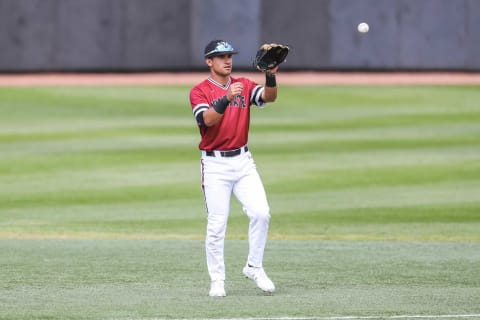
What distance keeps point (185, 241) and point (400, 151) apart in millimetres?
9581

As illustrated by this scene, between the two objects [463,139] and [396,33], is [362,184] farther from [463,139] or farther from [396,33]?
[396,33]

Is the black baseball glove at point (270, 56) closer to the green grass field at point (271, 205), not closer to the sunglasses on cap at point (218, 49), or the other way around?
the sunglasses on cap at point (218, 49)

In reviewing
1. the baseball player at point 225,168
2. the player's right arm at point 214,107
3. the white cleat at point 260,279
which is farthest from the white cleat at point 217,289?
the player's right arm at point 214,107

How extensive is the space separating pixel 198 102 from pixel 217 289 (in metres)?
1.49

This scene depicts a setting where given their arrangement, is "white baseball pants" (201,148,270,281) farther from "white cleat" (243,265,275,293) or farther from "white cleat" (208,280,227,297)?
"white cleat" (243,265,275,293)

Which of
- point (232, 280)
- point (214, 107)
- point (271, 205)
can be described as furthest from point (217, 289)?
point (271, 205)

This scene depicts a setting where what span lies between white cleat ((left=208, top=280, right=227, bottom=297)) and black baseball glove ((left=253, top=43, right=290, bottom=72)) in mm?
1744

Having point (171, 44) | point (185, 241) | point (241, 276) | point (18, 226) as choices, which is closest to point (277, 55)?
point (241, 276)

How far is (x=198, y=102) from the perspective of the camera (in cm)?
946

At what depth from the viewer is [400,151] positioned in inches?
885

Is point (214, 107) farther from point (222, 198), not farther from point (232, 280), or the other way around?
point (232, 280)

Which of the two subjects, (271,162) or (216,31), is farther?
(216,31)

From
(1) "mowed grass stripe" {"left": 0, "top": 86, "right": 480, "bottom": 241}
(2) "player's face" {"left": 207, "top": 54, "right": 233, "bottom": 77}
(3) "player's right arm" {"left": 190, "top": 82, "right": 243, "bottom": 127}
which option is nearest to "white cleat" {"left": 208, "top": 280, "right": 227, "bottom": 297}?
(3) "player's right arm" {"left": 190, "top": 82, "right": 243, "bottom": 127}

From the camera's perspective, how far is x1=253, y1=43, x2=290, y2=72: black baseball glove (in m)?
9.50
